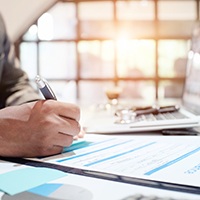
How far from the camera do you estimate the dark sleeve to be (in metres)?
1.31

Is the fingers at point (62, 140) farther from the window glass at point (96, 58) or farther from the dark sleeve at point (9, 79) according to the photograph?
the window glass at point (96, 58)

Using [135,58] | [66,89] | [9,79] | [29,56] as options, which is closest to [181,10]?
[135,58]

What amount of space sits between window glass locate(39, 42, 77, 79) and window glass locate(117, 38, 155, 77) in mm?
264

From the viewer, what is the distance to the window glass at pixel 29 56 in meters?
2.09

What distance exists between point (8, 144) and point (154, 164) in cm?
25

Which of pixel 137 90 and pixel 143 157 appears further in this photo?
pixel 137 90

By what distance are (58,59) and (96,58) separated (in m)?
0.22

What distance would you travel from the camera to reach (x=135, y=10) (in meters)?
2.03

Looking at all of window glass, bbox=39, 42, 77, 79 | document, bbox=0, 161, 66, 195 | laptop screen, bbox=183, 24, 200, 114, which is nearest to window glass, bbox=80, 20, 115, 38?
window glass, bbox=39, 42, 77, 79

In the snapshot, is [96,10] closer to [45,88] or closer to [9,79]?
[9,79]

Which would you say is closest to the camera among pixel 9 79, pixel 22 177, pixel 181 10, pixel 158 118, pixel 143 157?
pixel 22 177

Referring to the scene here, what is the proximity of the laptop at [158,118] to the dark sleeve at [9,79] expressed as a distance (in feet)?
0.88

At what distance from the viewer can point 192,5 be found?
2.01 meters

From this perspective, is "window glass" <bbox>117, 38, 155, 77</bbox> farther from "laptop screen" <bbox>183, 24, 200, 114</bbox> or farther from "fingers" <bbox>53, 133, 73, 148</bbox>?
"fingers" <bbox>53, 133, 73, 148</bbox>
